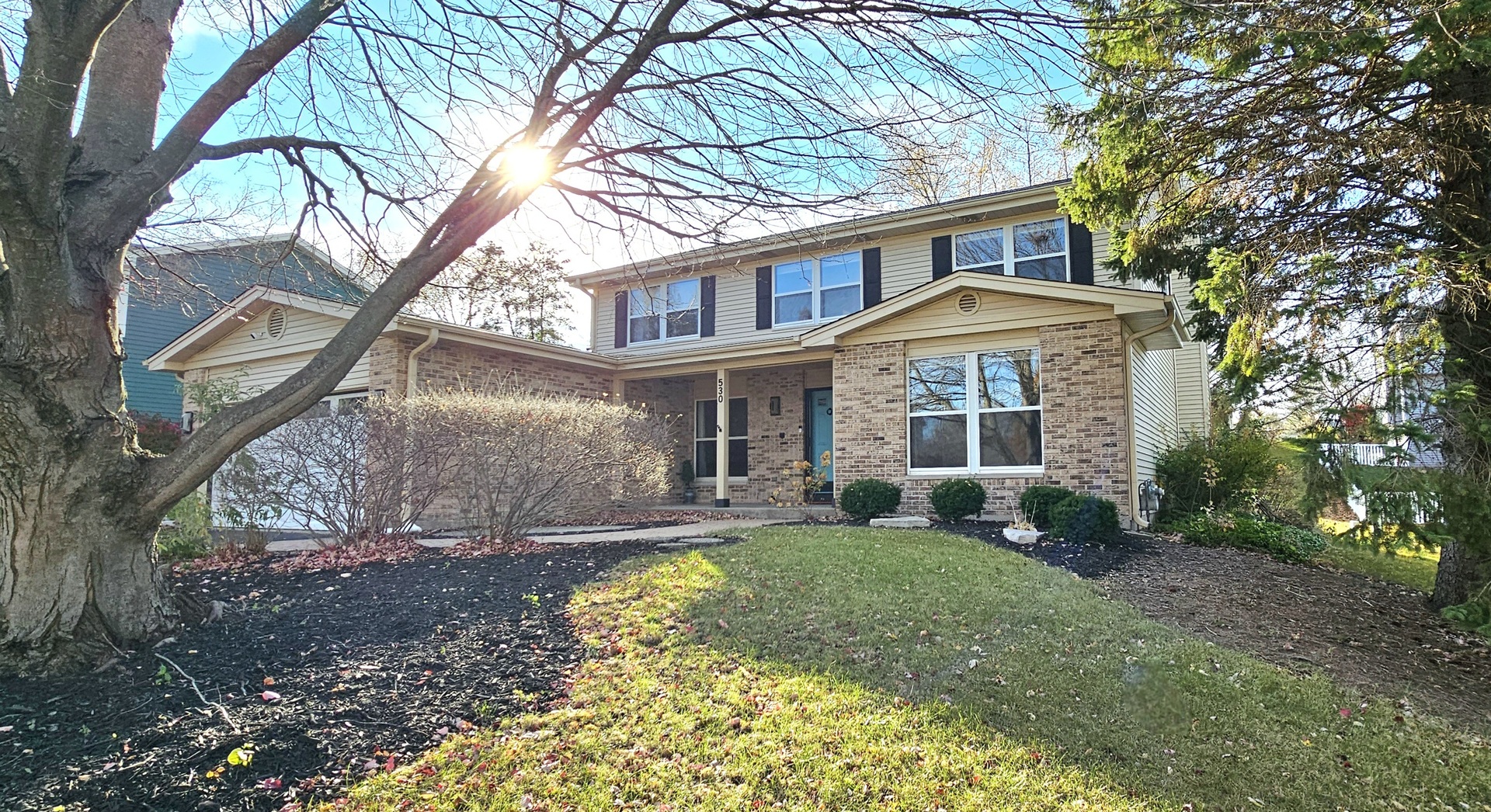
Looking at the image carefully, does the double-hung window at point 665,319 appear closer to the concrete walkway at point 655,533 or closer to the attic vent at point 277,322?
the concrete walkway at point 655,533

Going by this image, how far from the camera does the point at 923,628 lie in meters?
4.98

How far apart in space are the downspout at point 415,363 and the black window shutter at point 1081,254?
31.5ft

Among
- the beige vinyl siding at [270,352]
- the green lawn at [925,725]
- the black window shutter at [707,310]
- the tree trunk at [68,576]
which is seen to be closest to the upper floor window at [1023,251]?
the black window shutter at [707,310]

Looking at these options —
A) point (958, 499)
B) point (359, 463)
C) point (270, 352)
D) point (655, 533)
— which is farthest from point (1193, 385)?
point (270, 352)

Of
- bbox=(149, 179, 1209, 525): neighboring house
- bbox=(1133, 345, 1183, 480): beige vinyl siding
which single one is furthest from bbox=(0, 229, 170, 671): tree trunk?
bbox=(1133, 345, 1183, 480): beige vinyl siding

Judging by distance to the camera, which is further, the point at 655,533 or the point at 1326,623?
the point at 655,533

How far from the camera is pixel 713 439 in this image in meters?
15.6

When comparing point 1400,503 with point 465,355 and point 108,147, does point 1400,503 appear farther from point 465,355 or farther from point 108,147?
point 465,355

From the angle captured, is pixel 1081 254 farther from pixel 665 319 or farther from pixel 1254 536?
pixel 665 319

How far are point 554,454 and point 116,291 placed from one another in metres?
4.16

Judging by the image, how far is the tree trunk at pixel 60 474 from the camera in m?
3.67

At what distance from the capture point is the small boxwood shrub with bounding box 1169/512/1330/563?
29.9ft

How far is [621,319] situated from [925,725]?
43.7ft

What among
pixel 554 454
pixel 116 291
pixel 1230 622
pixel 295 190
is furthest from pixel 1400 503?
pixel 295 190
